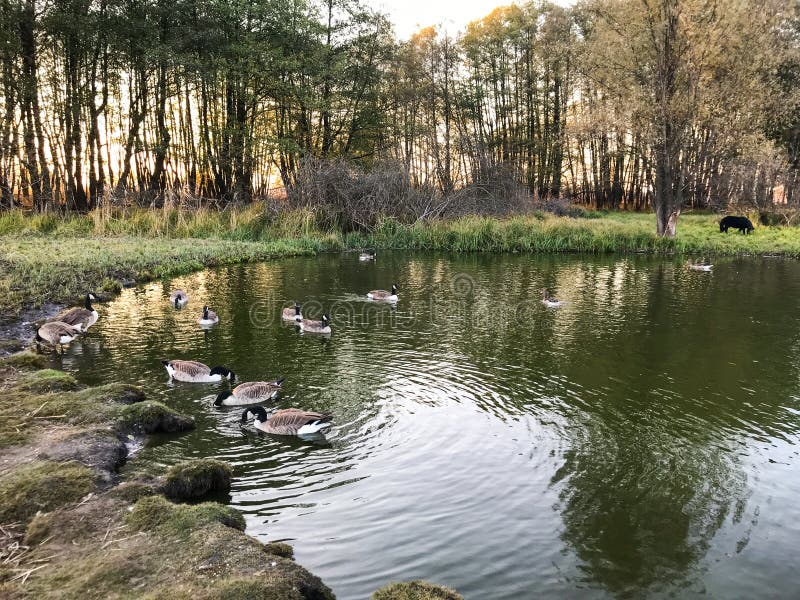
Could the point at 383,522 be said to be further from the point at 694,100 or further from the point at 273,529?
the point at 694,100

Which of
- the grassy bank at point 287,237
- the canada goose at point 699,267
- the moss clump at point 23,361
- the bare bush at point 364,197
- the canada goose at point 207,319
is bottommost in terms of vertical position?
the moss clump at point 23,361

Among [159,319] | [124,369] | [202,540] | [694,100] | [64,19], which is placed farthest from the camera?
[64,19]

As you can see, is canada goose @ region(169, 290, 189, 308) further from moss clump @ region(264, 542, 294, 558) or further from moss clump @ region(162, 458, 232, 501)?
moss clump @ region(264, 542, 294, 558)

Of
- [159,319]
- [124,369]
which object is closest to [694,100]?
[159,319]

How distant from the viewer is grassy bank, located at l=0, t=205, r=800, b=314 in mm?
22672

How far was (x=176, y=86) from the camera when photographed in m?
35.3

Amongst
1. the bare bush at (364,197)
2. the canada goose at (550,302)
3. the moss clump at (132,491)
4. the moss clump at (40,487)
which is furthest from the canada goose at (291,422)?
the bare bush at (364,197)

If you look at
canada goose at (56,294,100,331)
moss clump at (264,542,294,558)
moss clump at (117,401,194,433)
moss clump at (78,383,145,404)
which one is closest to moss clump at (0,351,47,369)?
canada goose at (56,294,100,331)

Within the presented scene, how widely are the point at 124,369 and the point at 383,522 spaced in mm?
6597

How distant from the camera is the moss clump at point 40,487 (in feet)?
16.8

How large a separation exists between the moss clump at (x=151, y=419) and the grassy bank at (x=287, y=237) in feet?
43.8

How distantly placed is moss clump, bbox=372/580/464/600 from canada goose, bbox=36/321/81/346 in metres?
8.96

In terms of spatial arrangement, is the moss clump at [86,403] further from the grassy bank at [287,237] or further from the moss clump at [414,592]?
the grassy bank at [287,237]

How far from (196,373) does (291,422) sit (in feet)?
9.22
